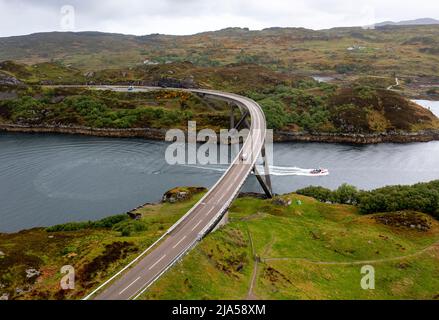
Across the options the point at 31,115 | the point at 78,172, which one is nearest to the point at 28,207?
the point at 78,172

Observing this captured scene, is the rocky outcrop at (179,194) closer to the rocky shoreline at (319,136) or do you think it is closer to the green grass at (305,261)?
the green grass at (305,261)

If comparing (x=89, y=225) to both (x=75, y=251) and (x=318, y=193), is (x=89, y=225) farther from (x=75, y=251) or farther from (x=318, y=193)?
(x=318, y=193)

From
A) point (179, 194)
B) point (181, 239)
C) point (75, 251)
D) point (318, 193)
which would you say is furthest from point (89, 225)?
point (318, 193)

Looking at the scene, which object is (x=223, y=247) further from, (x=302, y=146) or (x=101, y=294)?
(x=302, y=146)

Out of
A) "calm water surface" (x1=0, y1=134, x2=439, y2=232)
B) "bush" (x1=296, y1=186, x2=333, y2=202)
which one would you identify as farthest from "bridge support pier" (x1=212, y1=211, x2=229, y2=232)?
"calm water surface" (x1=0, y1=134, x2=439, y2=232)

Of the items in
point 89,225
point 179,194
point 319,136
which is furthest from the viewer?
point 319,136

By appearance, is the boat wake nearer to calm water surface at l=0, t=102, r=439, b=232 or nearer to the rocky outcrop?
calm water surface at l=0, t=102, r=439, b=232
